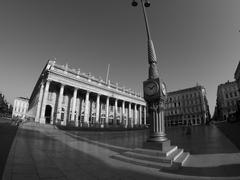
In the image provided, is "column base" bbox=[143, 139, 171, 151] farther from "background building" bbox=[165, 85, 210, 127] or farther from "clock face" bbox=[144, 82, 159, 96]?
"background building" bbox=[165, 85, 210, 127]

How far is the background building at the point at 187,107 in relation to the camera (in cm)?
5788

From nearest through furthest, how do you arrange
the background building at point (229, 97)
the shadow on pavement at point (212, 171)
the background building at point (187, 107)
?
the shadow on pavement at point (212, 171) → the background building at point (229, 97) → the background building at point (187, 107)

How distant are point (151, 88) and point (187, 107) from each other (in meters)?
64.4

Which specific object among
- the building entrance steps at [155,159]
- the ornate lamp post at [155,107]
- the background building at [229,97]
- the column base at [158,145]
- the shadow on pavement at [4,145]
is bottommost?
the shadow on pavement at [4,145]

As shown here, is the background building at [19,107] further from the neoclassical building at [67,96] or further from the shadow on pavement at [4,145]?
the shadow on pavement at [4,145]

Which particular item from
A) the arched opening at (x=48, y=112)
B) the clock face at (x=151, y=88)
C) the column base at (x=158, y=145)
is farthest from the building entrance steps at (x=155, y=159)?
the arched opening at (x=48, y=112)

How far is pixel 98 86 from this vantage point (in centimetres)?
3841

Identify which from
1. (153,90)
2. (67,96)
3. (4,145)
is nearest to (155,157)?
(153,90)

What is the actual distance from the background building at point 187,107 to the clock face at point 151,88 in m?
62.9

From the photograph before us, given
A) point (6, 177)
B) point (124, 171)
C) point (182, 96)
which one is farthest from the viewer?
point (182, 96)

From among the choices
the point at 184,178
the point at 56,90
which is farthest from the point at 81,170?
the point at 56,90

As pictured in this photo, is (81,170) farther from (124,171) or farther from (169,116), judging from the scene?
(169,116)

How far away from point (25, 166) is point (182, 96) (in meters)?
68.7

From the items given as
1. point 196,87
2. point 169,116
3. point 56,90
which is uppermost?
point 196,87
